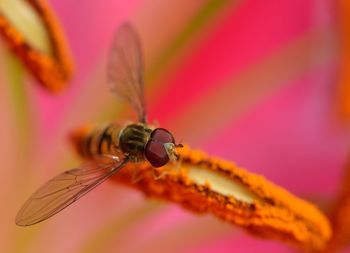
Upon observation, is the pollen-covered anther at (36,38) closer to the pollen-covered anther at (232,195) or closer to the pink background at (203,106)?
the pink background at (203,106)

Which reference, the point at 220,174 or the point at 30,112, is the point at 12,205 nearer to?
the point at 30,112

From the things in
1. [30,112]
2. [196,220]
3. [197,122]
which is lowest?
[196,220]

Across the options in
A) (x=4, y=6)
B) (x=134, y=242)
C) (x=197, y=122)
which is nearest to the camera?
(x=4, y=6)

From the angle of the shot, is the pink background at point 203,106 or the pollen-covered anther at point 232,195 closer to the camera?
the pollen-covered anther at point 232,195

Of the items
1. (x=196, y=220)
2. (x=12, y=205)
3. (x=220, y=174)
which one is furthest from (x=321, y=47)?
(x=12, y=205)

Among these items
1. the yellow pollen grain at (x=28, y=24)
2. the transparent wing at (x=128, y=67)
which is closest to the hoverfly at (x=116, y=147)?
the transparent wing at (x=128, y=67)
